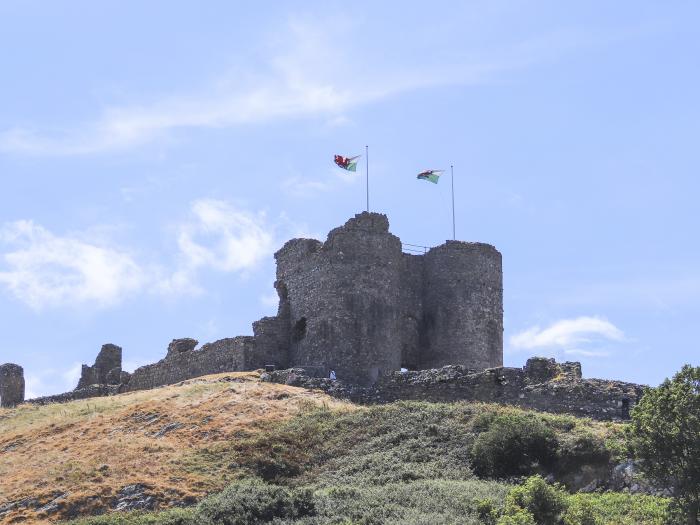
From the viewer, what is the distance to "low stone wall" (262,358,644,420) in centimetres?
3541

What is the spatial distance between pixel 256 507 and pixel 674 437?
8845 mm

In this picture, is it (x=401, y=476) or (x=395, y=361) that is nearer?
(x=401, y=476)

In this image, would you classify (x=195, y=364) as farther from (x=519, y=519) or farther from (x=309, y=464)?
(x=519, y=519)

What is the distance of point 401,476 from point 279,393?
9.35m

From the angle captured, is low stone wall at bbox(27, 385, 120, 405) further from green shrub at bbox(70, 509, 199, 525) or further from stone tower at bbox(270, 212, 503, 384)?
green shrub at bbox(70, 509, 199, 525)

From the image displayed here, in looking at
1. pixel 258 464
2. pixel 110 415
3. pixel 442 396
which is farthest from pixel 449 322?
pixel 258 464

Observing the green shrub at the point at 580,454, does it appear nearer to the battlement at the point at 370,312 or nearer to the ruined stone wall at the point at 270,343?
the battlement at the point at 370,312

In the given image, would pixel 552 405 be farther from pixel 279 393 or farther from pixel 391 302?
pixel 391 302

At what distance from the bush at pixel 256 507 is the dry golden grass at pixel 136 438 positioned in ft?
8.14

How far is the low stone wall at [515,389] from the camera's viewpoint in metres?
35.4

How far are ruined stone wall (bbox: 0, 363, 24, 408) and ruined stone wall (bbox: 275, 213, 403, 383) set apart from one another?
13.7 metres

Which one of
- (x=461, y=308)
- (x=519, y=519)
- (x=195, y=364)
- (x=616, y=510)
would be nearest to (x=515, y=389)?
(x=616, y=510)

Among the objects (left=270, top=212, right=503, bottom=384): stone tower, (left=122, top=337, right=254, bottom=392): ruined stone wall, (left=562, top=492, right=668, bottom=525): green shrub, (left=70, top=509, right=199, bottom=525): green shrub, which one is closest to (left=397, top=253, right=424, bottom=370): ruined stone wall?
(left=270, top=212, right=503, bottom=384): stone tower

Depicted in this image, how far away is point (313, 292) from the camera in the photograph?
46562mm
